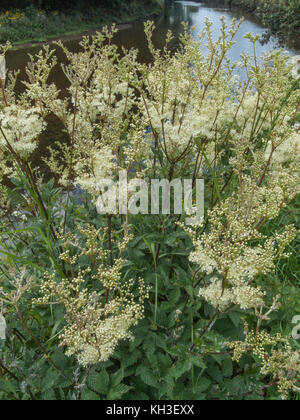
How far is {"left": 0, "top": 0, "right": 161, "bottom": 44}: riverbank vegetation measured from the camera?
20469 mm

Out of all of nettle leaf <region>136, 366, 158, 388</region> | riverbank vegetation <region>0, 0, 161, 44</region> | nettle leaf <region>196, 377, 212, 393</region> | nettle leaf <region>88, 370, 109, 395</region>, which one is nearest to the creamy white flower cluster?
nettle leaf <region>88, 370, 109, 395</region>

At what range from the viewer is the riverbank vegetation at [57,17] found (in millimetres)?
20469

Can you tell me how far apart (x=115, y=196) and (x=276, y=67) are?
5.65 ft

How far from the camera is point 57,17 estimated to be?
2491 centimetres

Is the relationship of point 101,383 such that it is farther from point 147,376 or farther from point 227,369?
point 227,369

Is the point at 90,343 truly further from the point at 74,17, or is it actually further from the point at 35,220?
the point at 74,17

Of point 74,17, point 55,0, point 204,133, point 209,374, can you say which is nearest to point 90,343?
point 209,374

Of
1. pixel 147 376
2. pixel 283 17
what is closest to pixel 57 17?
pixel 283 17

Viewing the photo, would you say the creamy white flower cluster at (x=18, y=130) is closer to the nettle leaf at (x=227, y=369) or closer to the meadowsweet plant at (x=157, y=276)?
the meadowsweet plant at (x=157, y=276)

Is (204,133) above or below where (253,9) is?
below

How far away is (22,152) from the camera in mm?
2164

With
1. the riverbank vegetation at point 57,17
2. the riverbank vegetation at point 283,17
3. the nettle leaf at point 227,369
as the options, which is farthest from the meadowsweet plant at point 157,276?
the riverbank vegetation at point 283,17

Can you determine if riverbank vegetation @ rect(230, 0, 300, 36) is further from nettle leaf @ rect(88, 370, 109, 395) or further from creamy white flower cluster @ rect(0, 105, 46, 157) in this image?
A: nettle leaf @ rect(88, 370, 109, 395)
